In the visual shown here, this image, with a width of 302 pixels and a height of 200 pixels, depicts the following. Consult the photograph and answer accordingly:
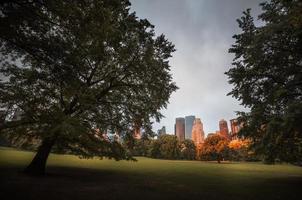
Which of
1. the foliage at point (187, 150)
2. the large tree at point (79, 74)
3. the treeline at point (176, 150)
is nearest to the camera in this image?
the large tree at point (79, 74)

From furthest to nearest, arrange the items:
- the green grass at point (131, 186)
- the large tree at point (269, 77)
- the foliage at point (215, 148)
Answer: the foliage at point (215, 148) → the large tree at point (269, 77) → the green grass at point (131, 186)

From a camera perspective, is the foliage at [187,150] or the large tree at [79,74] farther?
the foliage at [187,150]

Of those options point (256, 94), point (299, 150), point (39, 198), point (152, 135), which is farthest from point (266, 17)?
point (39, 198)

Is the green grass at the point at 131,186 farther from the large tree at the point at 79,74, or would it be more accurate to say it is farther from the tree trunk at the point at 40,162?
the large tree at the point at 79,74

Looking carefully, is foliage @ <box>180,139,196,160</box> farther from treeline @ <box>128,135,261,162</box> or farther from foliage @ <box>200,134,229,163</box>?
foliage @ <box>200,134,229,163</box>

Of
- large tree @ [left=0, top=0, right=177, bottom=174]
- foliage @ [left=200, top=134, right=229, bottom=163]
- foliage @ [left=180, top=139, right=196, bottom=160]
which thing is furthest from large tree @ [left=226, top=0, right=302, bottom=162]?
foliage @ [left=180, top=139, right=196, bottom=160]

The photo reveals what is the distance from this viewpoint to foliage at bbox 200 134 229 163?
7494 cm

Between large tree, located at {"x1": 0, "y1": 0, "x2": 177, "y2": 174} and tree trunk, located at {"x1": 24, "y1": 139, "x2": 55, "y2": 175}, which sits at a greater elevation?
large tree, located at {"x1": 0, "y1": 0, "x2": 177, "y2": 174}

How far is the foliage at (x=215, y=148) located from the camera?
74938 mm

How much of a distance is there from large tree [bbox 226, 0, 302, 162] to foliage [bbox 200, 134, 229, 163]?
5681 cm

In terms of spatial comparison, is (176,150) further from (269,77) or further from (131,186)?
(131,186)

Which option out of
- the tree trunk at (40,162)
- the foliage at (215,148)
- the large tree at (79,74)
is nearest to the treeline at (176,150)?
the foliage at (215,148)

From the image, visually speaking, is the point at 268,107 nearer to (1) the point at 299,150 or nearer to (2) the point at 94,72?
(1) the point at 299,150

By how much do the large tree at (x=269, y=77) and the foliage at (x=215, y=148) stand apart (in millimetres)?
56812
